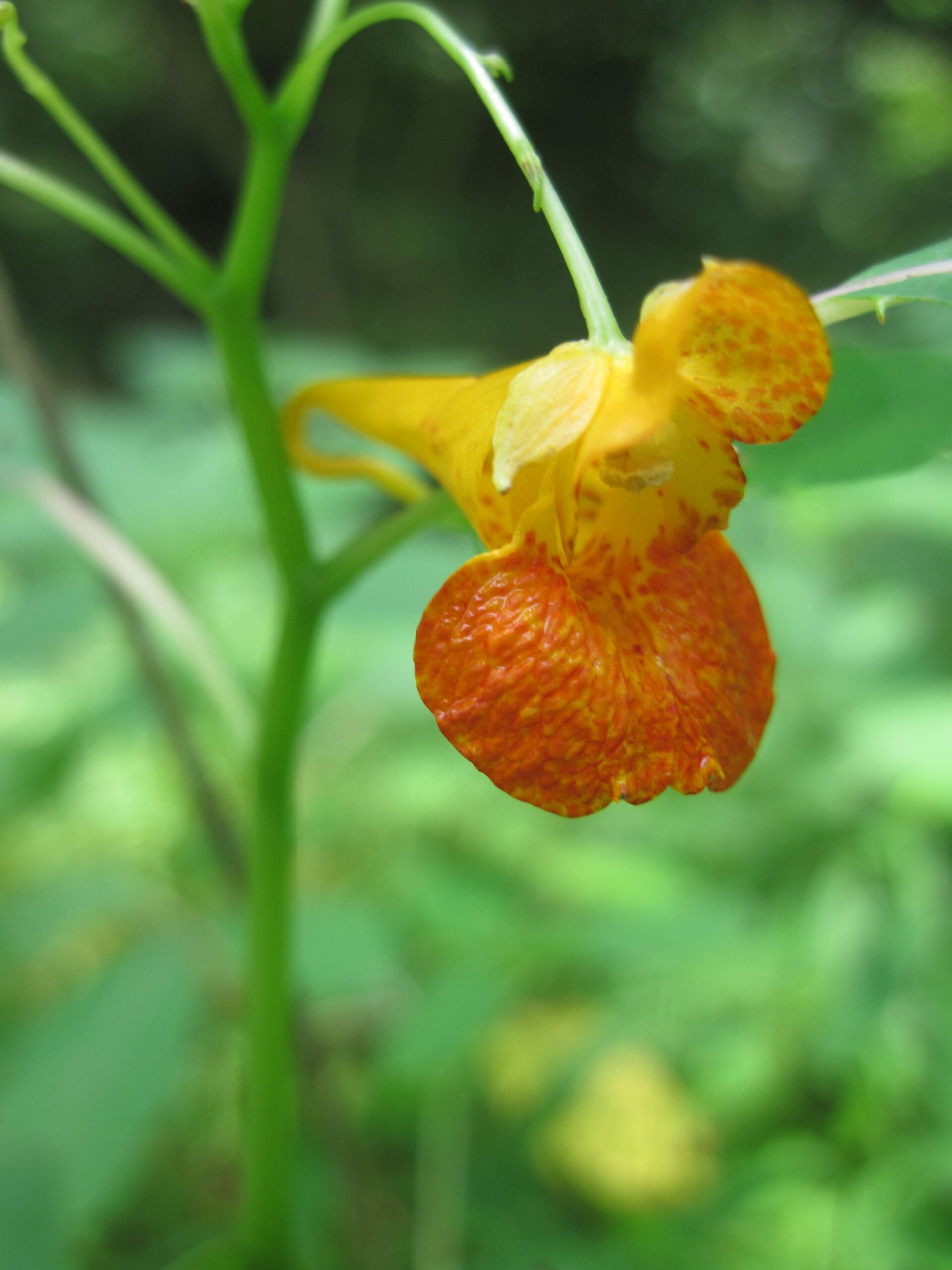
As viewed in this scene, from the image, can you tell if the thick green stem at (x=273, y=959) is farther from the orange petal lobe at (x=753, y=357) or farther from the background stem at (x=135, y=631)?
the background stem at (x=135, y=631)

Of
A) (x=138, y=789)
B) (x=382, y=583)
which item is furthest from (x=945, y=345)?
(x=138, y=789)

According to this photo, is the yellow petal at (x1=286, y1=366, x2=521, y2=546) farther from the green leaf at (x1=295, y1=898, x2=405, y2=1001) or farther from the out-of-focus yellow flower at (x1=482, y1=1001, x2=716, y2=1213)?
the out-of-focus yellow flower at (x1=482, y1=1001, x2=716, y2=1213)

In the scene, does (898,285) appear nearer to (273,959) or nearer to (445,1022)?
(273,959)

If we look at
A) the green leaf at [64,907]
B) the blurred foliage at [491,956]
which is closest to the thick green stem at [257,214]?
the blurred foliage at [491,956]

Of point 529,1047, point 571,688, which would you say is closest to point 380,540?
point 571,688

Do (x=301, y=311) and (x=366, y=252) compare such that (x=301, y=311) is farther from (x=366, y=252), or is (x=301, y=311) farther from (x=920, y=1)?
(x=920, y=1)

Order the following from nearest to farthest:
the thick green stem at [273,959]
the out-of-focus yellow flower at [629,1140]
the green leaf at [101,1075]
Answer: the thick green stem at [273,959] < the green leaf at [101,1075] < the out-of-focus yellow flower at [629,1140]

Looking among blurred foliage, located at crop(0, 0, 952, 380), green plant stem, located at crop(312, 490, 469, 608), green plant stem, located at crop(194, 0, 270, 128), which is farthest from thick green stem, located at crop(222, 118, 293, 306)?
blurred foliage, located at crop(0, 0, 952, 380)
